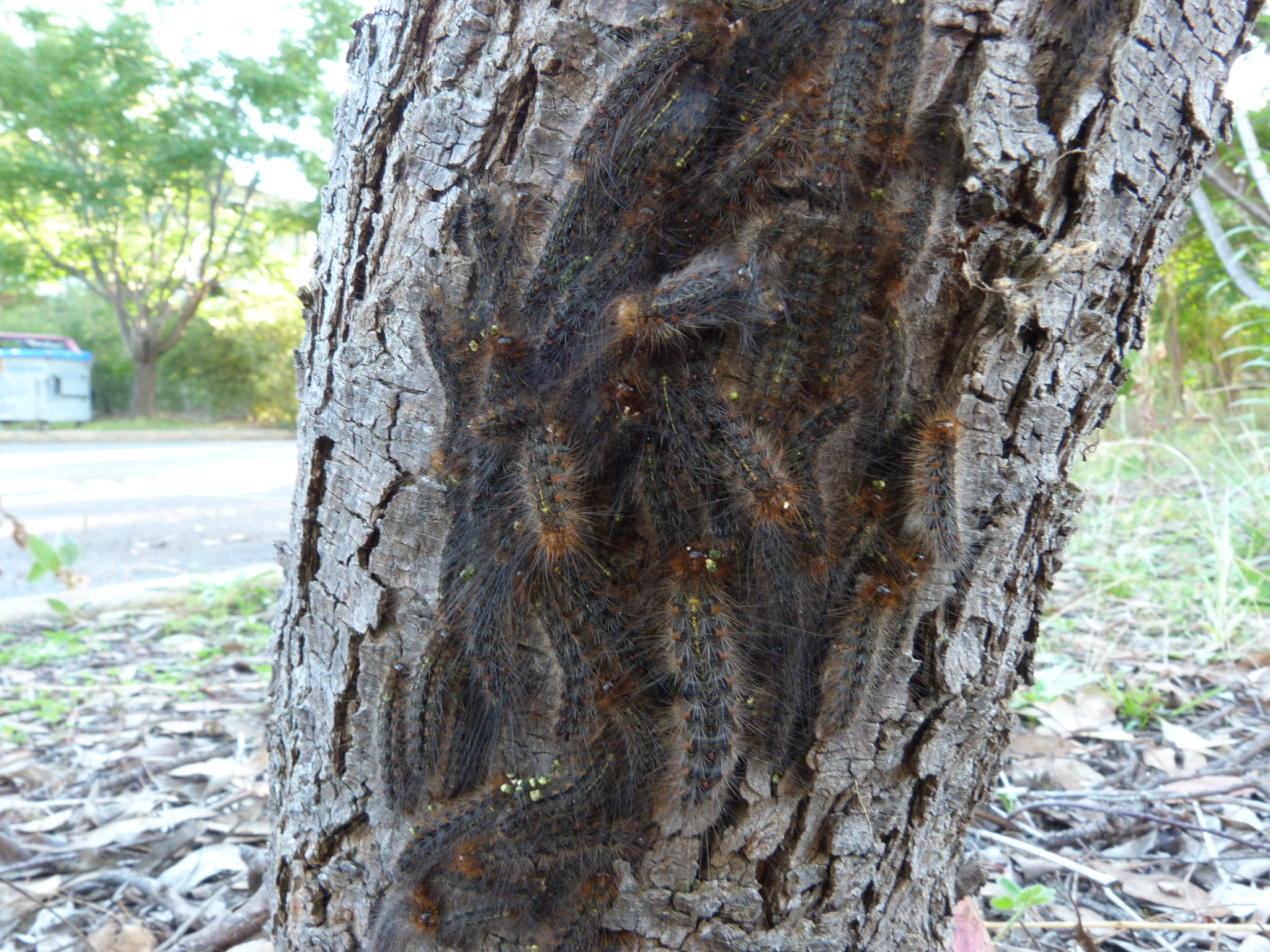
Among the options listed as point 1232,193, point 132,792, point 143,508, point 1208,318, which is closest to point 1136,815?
point 132,792

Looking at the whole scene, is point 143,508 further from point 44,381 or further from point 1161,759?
point 44,381

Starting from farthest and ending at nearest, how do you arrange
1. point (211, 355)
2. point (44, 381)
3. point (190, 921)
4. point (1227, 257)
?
point (211, 355) → point (44, 381) → point (1227, 257) → point (190, 921)

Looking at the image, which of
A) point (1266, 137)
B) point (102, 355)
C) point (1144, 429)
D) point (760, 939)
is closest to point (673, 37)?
point (760, 939)

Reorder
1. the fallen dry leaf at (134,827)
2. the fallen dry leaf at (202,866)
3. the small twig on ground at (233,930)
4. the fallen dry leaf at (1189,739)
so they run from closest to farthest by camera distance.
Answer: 1. the small twig on ground at (233,930)
2. the fallen dry leaf at (202,866)
3. the fallen dry leaf at (134,827)
4. the fallen dry leaf at (1189,739)

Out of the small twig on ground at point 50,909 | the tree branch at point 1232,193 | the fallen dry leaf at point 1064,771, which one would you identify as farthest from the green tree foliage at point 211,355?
the fallen dry leaf at point 1064,771

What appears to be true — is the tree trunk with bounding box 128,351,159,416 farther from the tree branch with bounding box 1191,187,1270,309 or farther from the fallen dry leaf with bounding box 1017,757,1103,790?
the fallen dry leaf with bounding box 1017,757,1103,790

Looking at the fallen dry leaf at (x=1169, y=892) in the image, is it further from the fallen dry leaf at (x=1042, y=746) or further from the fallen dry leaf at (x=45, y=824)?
the fallen dry leaf at (x=45, y=824)
